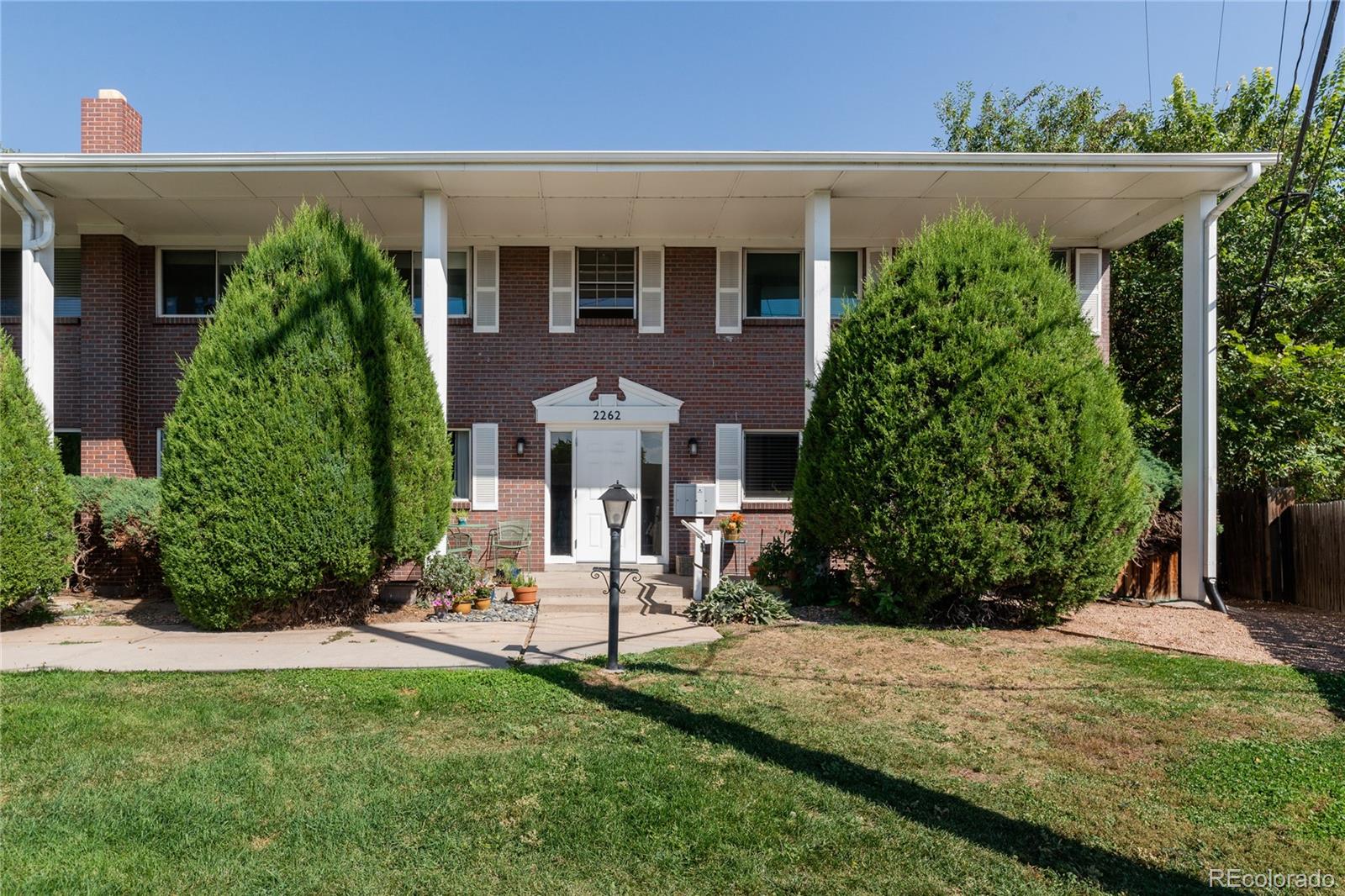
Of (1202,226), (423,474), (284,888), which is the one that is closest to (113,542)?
(423,474)

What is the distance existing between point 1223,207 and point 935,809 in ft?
29.6

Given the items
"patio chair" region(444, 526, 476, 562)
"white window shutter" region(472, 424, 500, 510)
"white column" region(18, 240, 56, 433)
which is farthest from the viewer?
"white window shutter" region(472, 424, 500, 510)

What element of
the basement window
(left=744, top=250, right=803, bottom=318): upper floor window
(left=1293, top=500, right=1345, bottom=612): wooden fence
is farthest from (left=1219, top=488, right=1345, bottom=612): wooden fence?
(left=744, top=250, right=803, bottom=318): upper floor window

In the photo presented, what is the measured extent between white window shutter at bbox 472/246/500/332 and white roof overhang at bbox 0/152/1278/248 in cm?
28

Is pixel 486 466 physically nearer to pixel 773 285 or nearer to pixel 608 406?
pixel 608 406

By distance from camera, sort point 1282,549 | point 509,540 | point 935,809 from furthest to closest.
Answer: point 509,540, point 1282,549, point 935,809

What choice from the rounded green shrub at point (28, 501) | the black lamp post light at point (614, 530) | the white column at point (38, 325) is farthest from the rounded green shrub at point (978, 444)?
the white column at point (38, 325)

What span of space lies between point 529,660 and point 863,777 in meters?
3.14

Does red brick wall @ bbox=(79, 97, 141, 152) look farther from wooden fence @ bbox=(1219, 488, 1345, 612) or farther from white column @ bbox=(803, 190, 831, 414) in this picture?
wooden fence @ bbox=(1219, 488, 1345, 612)

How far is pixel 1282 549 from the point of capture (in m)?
10.2

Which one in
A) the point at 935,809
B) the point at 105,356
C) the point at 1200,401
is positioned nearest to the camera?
the point at 935,809

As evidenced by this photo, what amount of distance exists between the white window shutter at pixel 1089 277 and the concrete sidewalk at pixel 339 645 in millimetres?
8293

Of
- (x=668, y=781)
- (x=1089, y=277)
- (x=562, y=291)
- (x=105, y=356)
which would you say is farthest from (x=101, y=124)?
(x=1089, y=277)

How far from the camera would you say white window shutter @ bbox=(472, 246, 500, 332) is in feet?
37.0
